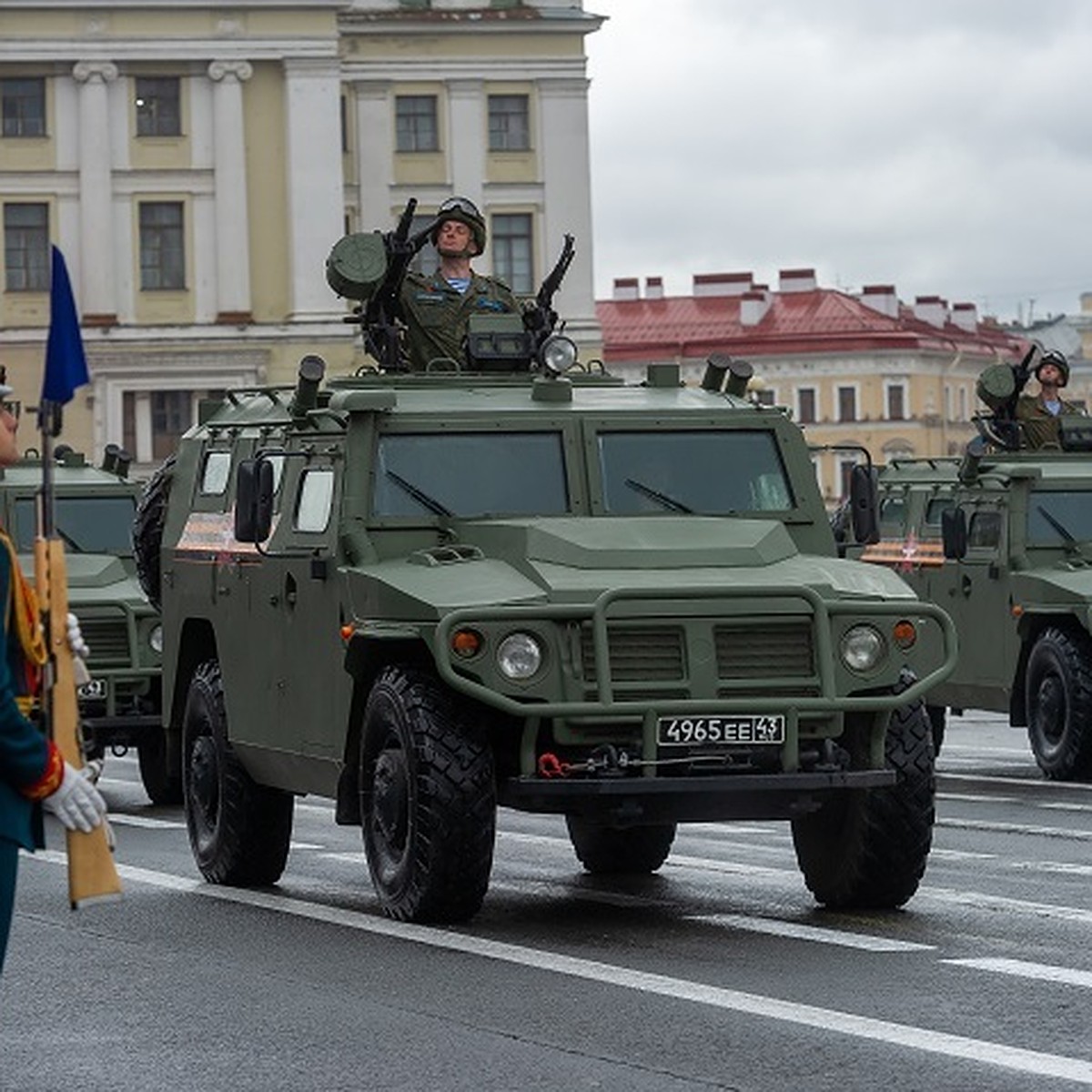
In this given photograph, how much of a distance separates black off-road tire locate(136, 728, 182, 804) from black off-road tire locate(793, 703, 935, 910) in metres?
9.99

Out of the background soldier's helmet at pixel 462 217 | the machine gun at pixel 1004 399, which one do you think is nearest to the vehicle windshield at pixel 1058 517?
the machine gun at pixel 1004 399

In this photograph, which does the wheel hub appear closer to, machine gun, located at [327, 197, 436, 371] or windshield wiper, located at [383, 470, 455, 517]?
windshield wiper, located at [383, 470, 455, 517]

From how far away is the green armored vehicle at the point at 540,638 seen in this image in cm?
1327

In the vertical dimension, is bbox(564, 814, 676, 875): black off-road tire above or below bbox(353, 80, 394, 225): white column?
below

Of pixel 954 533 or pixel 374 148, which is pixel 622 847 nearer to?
pixel 954 533

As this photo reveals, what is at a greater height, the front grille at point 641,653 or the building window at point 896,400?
the building window at point 896,400

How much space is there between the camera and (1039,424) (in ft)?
86.5

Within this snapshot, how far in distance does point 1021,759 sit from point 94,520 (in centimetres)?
692

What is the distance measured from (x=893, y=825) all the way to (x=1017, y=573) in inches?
421

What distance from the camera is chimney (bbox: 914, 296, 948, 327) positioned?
457ft

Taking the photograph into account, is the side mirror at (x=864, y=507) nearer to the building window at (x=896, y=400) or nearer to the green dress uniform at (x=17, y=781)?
the green dress uniform at (x=17, y=781)

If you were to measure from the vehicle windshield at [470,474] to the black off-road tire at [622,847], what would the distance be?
76.2 inches

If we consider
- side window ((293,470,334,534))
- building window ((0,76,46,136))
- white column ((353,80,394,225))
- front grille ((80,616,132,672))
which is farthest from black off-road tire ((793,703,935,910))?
white column ((353,80,394,225))

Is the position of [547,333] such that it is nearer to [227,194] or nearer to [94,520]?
[94,520]
